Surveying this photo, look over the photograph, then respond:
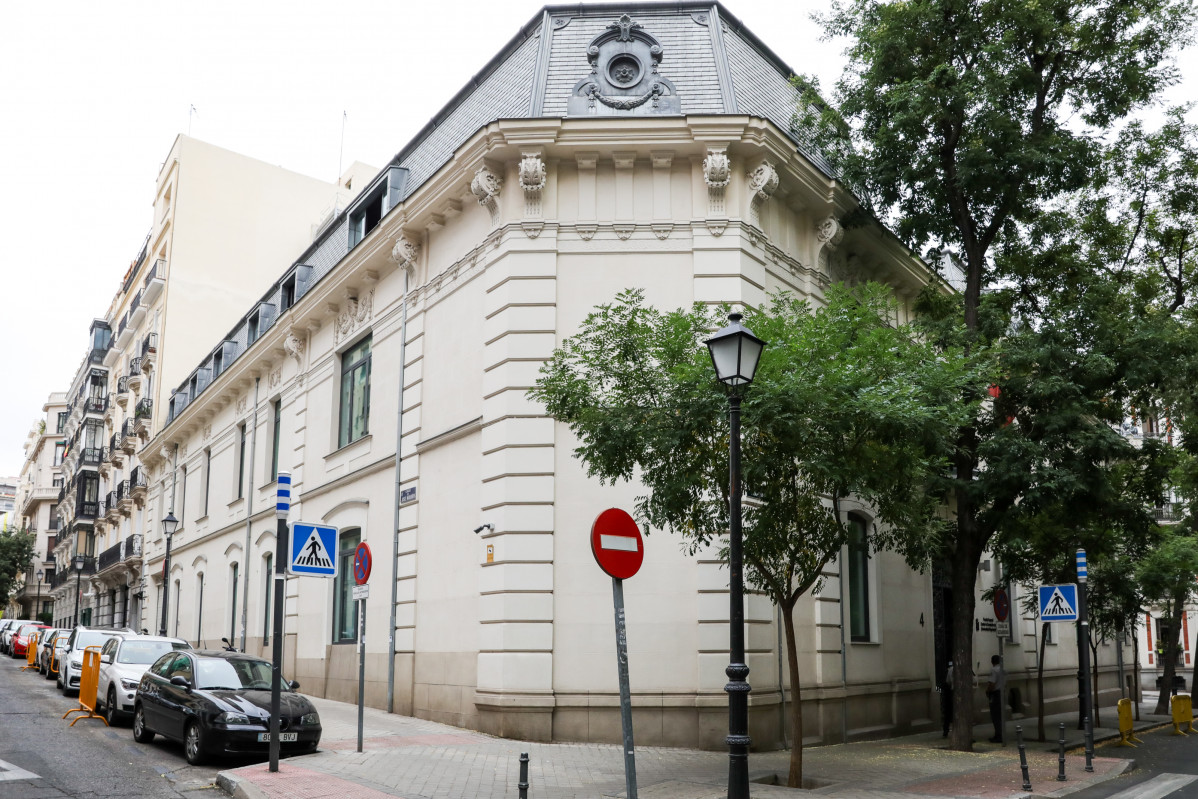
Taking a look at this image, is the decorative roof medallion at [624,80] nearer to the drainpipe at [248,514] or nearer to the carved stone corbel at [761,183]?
the carved stone corbel at [761,183]

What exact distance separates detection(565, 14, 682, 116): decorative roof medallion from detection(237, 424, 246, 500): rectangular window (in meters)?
17.6

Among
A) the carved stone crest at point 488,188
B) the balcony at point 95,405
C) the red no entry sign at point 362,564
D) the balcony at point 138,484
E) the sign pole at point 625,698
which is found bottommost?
the sign pole at point 625,698

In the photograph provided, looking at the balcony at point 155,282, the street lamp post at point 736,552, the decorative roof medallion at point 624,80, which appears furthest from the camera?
the balcony at point 155,282

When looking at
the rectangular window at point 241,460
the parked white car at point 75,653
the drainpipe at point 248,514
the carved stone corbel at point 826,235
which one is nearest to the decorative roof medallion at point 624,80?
the carved stone corbel at point 826,235

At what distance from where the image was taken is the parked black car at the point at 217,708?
41.3 feet

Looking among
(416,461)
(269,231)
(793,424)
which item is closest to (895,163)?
(793,424)

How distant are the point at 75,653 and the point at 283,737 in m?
12.0

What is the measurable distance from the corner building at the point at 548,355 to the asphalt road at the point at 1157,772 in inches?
151

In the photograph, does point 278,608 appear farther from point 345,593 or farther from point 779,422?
point 345,593

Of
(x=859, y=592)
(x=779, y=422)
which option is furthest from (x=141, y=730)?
(x=859, y=592)

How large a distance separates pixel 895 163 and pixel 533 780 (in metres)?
11.2

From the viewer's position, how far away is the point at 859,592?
18.5 m

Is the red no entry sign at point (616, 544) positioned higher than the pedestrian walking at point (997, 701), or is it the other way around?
the red no entry sign at point (616, 544)

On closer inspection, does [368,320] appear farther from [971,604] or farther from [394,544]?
[971,604]
